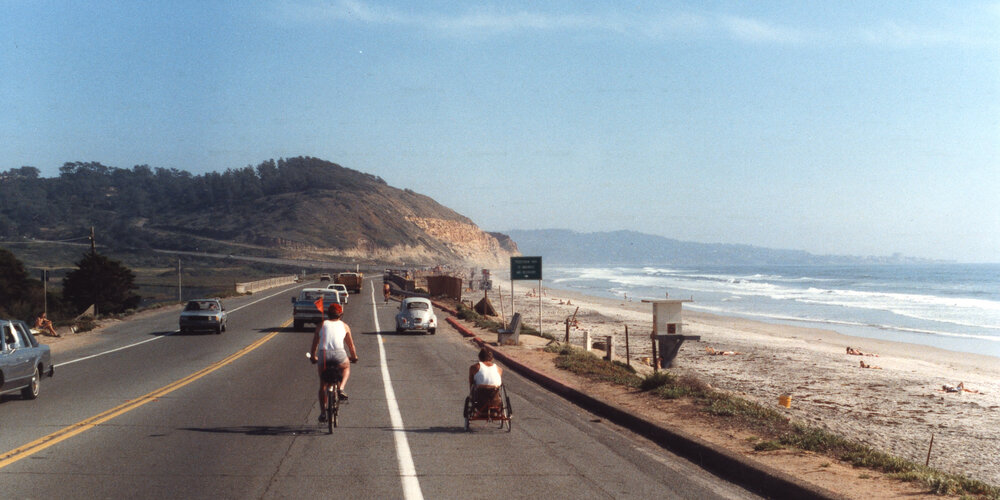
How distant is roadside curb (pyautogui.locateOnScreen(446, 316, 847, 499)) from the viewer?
25.3 ft

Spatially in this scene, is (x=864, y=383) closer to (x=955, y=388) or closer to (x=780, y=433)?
(x=955, y=388)

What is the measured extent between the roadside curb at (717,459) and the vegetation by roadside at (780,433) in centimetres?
65

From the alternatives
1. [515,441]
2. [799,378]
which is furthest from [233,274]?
[515,441]

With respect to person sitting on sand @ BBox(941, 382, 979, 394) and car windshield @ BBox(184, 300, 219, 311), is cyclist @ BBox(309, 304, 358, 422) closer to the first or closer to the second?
person sitting on sand @ BBox(941, 382, 979, 394)

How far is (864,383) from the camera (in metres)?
23.4

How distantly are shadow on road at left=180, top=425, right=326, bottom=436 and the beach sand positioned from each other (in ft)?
29.3

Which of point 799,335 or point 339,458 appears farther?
point 799,335

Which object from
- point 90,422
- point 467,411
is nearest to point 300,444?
point 467,411

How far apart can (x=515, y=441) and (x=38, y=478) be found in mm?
5253

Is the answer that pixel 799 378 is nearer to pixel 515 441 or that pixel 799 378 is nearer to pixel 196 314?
pixel 515 441

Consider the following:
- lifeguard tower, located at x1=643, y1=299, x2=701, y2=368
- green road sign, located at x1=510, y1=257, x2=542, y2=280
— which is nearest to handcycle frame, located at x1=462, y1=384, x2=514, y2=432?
lifeguard tower, located at x1=643, y1=299, x2=701, y2=368

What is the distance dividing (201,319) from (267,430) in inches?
844

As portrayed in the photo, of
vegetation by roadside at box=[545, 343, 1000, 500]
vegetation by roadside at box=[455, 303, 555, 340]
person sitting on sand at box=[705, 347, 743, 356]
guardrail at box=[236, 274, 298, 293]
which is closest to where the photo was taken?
vegetation by roadside at box=[545, 343, 1000, 500]

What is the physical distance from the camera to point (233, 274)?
127562 mm
